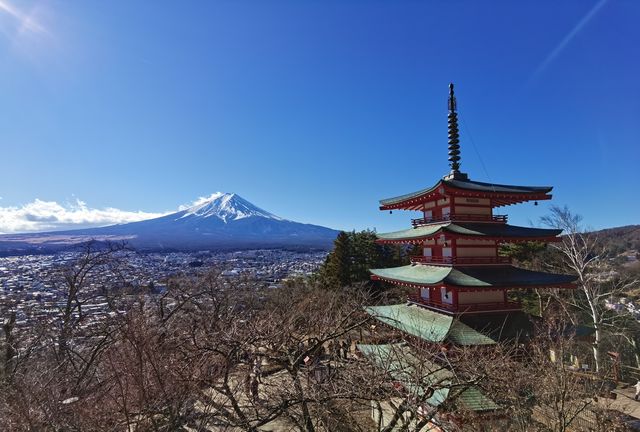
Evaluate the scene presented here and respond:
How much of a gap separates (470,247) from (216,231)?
359 feet

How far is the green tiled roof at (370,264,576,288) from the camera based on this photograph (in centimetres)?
963

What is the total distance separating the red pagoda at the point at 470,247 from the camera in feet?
32.5

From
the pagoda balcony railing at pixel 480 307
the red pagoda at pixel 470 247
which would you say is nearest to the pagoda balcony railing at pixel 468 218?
the red pagoda at pixel 470 247

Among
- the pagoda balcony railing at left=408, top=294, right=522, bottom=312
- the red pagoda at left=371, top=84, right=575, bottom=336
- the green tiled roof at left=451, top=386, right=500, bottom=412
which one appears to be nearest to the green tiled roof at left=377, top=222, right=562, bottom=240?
the red pagoda at left=371, top=84, right=575, bottom=336

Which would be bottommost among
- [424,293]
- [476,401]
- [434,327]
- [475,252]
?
[476,401]

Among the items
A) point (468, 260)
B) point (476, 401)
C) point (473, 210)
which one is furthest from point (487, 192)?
point (476, 401)

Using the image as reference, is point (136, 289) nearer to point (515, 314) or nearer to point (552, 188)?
point (515, 314)

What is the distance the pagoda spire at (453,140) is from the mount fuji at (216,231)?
75.7 meters

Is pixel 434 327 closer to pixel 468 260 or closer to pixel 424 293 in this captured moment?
pixel 424 293

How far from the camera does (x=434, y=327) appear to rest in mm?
9859

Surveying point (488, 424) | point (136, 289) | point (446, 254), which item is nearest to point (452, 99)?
point (446, 254)

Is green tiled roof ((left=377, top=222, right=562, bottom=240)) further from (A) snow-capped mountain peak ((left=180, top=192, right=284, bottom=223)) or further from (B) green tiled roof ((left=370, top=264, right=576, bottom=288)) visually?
(A) snow-capped mountain peak ((left=180, top=192, right=284, bottom=223))

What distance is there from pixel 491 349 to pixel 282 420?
280 inches

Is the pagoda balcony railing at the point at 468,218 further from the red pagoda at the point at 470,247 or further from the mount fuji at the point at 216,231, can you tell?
the mount fuji at the point at 216,231
